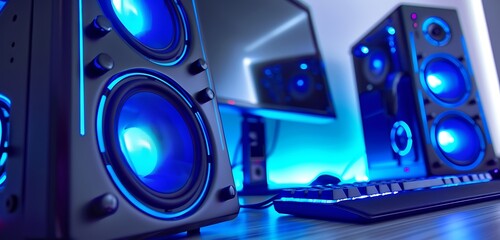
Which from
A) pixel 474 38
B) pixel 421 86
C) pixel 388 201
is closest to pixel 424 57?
pixel 421 86

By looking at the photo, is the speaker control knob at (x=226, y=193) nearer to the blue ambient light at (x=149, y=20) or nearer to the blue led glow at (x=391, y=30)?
the blue ambient light at (x=149, y=20)

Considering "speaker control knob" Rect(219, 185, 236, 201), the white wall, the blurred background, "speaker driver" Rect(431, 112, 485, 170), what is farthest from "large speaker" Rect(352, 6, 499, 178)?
"speaker control knob" Rect(219, 185, 236, 201)

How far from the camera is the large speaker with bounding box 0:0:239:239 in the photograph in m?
0.28

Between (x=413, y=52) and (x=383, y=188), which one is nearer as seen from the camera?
(x=383, y=188)

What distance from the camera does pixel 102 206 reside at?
0.91ft

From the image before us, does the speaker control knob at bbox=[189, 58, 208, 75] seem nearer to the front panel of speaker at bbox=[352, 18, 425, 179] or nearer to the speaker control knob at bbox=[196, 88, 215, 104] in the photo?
the speaker control knob at bbox=[196, 88, 215, 104]

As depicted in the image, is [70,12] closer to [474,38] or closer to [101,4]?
[101,4]

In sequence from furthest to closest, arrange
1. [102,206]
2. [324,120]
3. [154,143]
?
[324,120]
[154,143]
[102,206]

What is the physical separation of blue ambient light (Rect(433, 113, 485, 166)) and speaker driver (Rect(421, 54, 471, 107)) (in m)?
0.05

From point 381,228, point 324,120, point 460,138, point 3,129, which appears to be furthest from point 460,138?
point 3,129

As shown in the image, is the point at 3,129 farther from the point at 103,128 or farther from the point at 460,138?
the point at 460,138

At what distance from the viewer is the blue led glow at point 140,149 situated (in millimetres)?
343

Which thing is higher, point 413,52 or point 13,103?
point 413,52

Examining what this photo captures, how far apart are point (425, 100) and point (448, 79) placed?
15 centimetres
